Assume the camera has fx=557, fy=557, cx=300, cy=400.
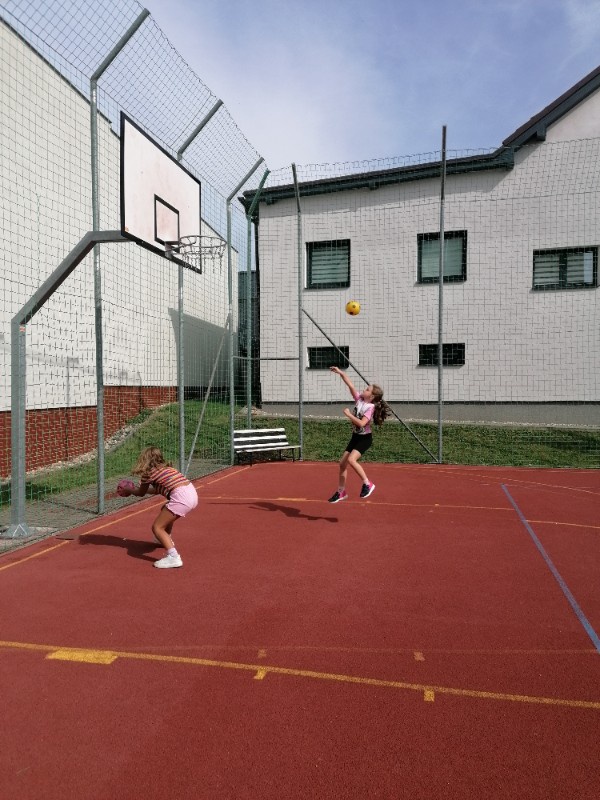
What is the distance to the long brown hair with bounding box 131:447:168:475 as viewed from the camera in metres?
5.14

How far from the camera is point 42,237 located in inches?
401

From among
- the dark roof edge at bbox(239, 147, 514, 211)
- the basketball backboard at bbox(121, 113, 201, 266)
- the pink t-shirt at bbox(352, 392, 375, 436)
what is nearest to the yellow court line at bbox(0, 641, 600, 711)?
the pink t-shirt at bbox(352, 392, 375, 436)

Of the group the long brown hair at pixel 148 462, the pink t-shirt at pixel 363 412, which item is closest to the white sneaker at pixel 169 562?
the long brown hair at pixel 148 462

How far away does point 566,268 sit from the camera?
15016 mm

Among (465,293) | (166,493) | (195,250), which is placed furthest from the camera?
(465,293)

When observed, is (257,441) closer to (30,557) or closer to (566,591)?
(30,557)

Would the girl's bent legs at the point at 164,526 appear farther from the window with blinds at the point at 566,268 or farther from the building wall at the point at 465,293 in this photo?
the window with blinds at the point at 566,268

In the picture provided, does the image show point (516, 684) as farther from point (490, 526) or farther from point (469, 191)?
point (469, 191)

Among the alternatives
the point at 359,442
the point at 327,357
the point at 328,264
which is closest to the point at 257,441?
the point at 359,442

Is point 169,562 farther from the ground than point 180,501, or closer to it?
closer to it

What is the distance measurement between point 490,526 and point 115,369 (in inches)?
330

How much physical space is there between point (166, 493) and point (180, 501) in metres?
0.16

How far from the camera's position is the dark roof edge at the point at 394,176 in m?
15.1

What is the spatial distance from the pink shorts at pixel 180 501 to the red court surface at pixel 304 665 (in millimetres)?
524
